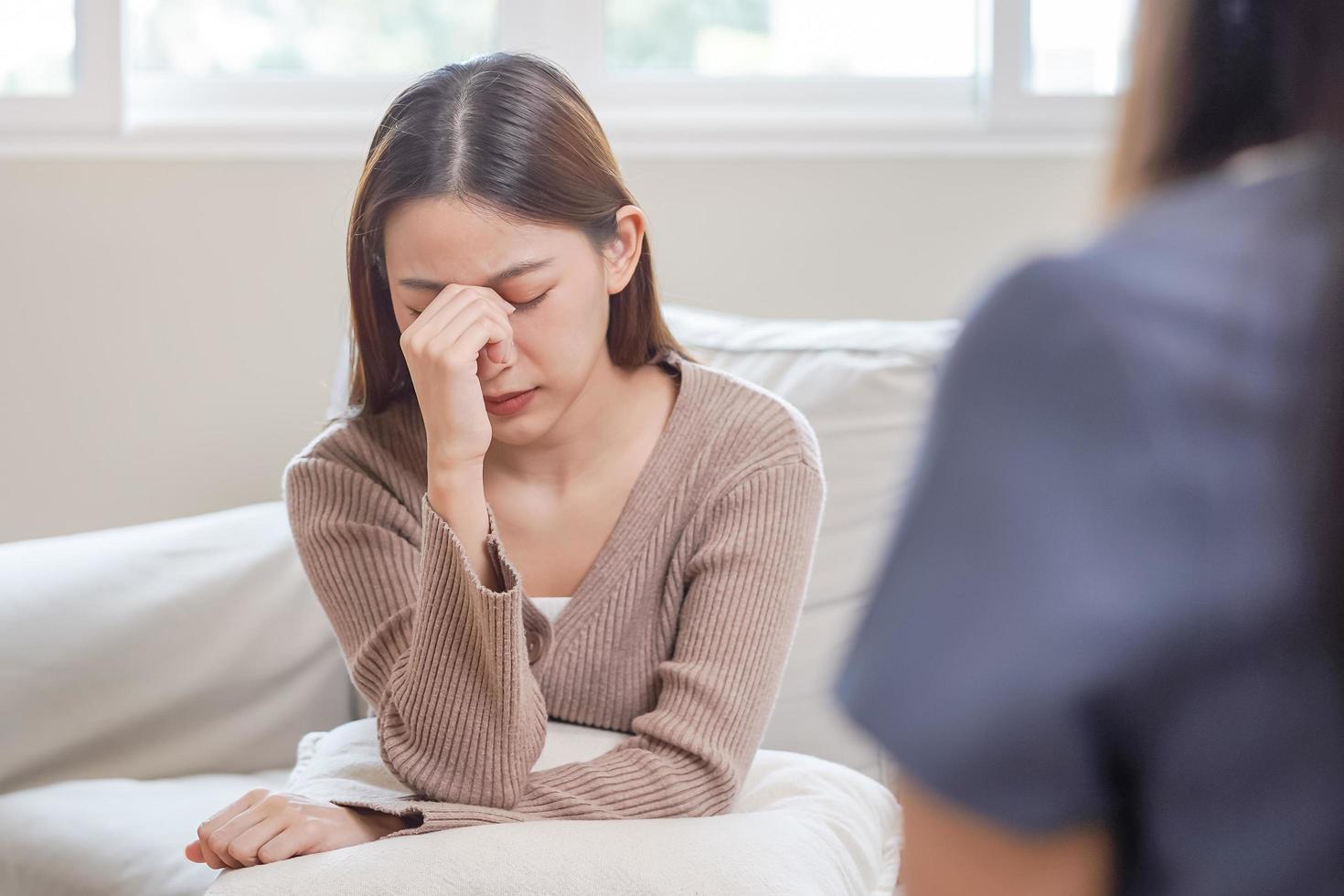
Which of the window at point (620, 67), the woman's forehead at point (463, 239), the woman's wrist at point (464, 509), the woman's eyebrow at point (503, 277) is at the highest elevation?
the window at point (620, 67)

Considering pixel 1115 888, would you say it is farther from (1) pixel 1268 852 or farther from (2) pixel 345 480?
(2) pixel 345 480

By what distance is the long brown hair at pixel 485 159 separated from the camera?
1.20 meters

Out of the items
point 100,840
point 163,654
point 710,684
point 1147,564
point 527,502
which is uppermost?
point 1147,564

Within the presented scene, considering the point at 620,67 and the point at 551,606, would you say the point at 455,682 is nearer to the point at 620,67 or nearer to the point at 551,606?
the point at 551,606

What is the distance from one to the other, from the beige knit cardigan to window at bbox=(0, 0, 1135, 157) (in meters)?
0.93

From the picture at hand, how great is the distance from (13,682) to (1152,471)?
148 centimetres

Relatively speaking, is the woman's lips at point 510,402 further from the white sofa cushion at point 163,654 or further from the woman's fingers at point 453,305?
the white sofa cushion at point 163,654

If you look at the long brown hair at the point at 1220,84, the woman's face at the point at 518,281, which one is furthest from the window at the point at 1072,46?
the long brown hair at the point at 1220,84

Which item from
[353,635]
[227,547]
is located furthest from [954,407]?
[227,547]

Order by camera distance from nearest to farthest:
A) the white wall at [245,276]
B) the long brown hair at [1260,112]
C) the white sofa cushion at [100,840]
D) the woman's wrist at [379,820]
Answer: the long brown hair at [1260,112] → the woman's wrist at [379,820] → the white sofa cushion at [100,840] → the white wall at [245,276]

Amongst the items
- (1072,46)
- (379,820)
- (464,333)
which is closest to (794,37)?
(1072,46)

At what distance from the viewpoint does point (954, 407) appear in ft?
1.12

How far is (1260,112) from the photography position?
0.37 m

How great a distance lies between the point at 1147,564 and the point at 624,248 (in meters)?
1.03
